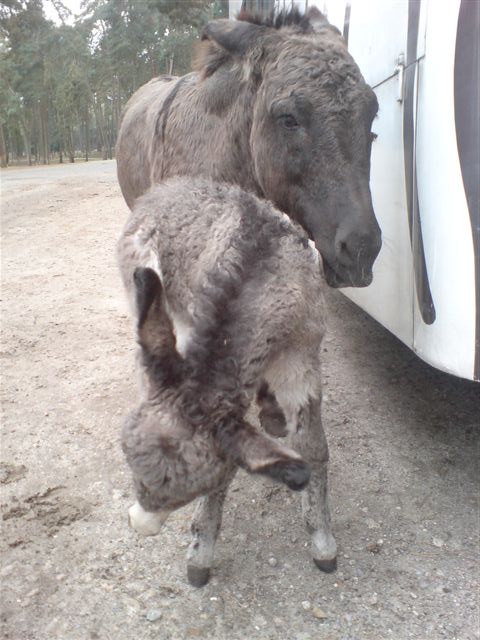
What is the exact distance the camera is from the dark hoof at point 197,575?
288 cm

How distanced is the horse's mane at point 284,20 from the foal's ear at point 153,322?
241cm

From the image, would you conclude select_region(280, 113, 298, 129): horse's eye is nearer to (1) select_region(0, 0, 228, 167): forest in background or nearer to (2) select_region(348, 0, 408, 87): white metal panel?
(2) select_region(348, 0, 408, 87): white metal panel

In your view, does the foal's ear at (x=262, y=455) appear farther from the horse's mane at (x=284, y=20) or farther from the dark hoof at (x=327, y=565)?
the horse's mane at (x=284, y=20)

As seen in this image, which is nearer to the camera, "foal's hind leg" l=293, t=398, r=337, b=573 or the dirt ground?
the dirt ground

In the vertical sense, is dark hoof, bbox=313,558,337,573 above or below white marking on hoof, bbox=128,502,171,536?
below

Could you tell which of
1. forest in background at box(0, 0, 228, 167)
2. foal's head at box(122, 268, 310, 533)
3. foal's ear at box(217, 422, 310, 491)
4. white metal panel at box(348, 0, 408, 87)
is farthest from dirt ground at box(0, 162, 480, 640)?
forest in background at box(0, 0, 228, 167)

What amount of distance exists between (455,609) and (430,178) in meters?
2.00

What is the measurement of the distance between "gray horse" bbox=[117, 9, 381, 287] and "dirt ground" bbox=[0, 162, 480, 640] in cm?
130

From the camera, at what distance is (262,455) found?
1.85 m

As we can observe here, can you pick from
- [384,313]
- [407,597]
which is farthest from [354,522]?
[384,313]

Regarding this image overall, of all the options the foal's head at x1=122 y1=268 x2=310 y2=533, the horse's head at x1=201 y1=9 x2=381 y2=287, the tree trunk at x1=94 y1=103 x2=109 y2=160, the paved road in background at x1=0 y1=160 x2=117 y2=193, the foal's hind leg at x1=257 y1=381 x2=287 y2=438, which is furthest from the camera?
the tree trunk at x1=94 y1=103 x2=109 y2=160

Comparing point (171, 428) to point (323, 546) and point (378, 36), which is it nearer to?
point (323, 546)

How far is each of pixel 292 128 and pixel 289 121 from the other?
4cm

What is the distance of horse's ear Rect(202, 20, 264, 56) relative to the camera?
Answer: 3.72 meters
